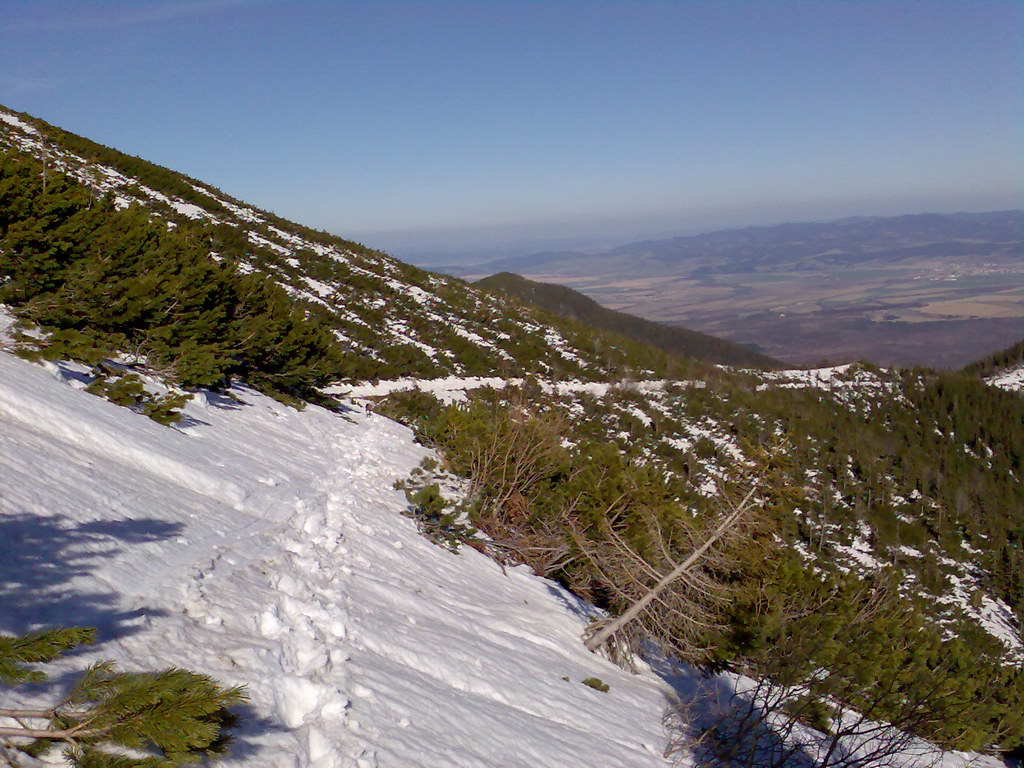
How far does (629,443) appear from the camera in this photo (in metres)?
16.6

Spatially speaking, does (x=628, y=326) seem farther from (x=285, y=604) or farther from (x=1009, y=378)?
(x=285, y=604)

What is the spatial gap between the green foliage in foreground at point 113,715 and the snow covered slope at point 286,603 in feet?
2.14

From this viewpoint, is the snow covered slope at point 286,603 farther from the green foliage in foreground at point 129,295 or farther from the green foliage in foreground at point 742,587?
the green foliage in foreground at point 129,295

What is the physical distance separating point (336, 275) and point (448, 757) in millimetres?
23048

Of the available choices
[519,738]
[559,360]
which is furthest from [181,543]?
[559,360]

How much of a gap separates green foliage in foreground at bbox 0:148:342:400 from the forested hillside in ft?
0.14

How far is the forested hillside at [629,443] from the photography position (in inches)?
245

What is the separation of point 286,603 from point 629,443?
1359cm

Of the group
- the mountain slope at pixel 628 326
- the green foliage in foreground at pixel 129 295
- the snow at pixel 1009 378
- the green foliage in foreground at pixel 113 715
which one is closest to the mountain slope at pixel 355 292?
the green foliage in foreground at pixel 129 295

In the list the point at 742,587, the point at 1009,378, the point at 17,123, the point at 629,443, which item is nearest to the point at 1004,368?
the point at 1009,378

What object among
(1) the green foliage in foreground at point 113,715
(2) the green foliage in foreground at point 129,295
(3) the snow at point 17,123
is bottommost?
(1) the green foliage in foreground at point 113,715

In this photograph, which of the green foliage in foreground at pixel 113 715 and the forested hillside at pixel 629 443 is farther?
the forested hillside at pixel 629 443

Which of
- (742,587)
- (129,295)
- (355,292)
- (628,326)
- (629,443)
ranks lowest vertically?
(629,443)

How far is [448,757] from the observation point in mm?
3148
